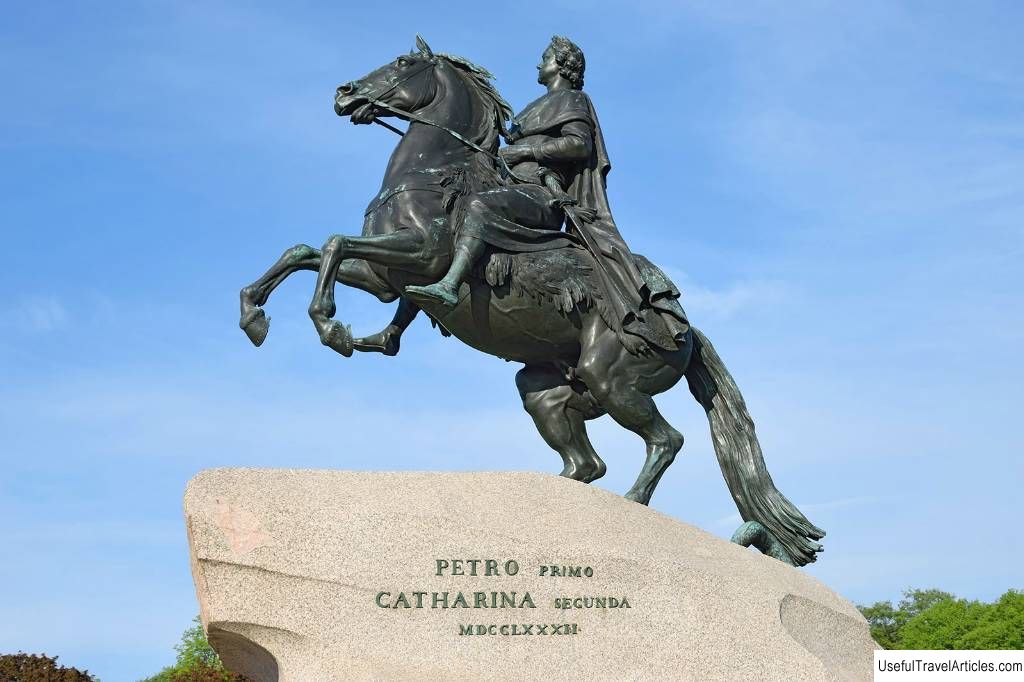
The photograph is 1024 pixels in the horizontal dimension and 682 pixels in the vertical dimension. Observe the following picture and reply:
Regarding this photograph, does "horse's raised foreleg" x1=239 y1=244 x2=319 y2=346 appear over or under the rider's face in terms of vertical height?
under

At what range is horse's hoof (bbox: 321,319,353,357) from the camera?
8961 mm

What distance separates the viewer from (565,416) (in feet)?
33.6

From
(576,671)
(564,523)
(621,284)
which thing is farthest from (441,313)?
(576,671)

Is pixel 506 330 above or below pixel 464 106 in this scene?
below

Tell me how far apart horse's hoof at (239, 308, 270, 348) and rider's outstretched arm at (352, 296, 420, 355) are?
824 mm

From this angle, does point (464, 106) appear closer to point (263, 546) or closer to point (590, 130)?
point (590, 130)

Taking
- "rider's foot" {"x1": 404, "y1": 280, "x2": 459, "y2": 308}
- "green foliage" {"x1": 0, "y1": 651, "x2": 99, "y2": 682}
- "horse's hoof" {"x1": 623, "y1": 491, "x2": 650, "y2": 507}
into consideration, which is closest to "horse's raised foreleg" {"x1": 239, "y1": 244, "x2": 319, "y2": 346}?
"rider's foot" {"x1": 404, "y1": 280, "x2": 459, "y2": 308}

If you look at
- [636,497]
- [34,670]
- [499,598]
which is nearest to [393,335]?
[636,497]

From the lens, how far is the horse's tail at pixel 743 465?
1015cm

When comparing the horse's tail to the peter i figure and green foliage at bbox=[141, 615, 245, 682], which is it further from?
green foliage at bbox=[141, 615, 245, 682]

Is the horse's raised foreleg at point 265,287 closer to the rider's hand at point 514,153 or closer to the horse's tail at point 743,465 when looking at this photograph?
the rider's hand at point 514,153

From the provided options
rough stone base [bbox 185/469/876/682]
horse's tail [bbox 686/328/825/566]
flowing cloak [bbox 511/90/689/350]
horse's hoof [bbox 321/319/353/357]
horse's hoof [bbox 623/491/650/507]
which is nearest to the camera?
rough stone base [bbox 185/469/876/682]

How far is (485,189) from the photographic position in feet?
32.7

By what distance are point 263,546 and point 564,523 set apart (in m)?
1.81
